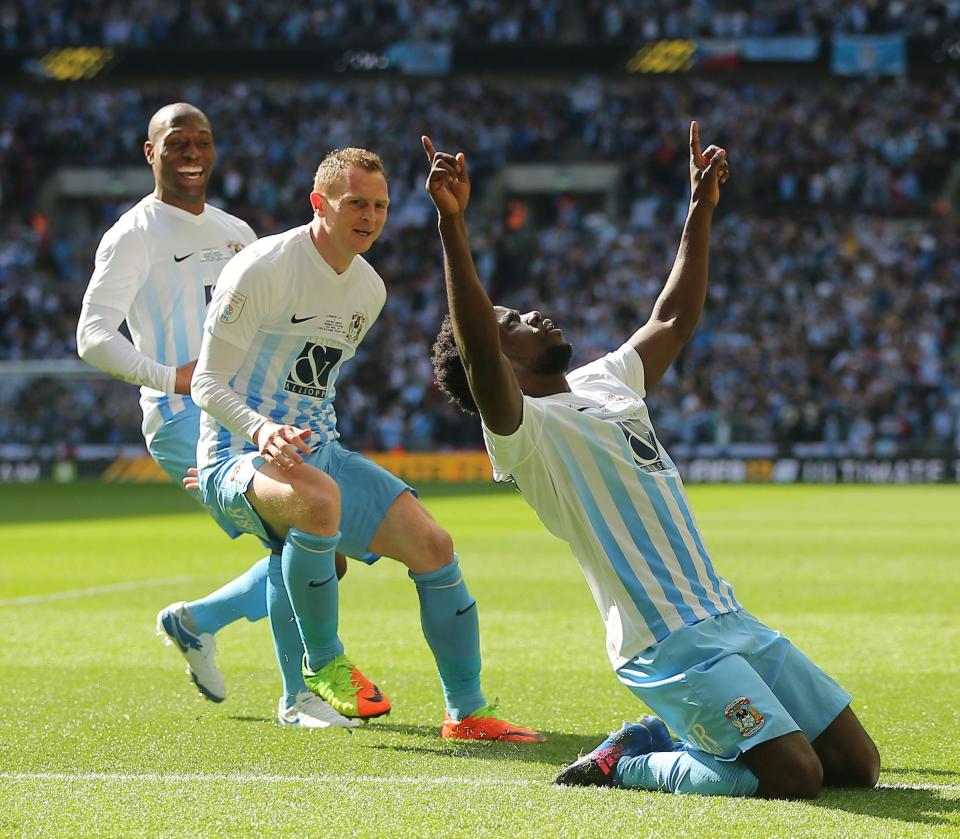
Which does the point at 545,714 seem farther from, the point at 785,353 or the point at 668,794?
the point at 785,353

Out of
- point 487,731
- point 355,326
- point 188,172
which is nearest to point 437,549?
point 487,731

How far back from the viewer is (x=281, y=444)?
5141mm

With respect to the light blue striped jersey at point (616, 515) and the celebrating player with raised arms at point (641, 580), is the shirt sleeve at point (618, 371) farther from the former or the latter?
the light blue striped jersey at point (616, 515)

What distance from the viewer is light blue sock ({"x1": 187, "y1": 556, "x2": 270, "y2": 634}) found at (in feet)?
20.9

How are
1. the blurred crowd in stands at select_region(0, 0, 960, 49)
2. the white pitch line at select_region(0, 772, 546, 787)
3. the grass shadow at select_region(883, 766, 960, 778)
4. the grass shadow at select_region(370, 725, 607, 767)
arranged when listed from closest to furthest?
the white pitch line at select_region(0, 772, 546, 787)
the grass shadow at select_region(883, 766, 960, 778)
the grass shadow at select_region(370, 725, 607, 767)
the blurred crowd in stands at select_region(0, 0, 960, 49)

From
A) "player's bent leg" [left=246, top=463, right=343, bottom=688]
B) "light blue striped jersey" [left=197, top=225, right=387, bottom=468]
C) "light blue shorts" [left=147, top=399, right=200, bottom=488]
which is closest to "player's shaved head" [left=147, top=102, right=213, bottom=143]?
"light blue striped jersey" [left=197, top=225, right=387, bottom=468]

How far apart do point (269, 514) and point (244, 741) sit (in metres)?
0.84

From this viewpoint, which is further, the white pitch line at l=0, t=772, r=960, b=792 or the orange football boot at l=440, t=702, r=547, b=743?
the orange football boot at l=440, t=702, r=547, b=743

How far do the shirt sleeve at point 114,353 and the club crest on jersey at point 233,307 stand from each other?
2.15 ft

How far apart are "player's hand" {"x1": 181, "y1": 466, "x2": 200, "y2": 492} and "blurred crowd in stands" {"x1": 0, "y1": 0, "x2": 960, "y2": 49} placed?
3292 cm

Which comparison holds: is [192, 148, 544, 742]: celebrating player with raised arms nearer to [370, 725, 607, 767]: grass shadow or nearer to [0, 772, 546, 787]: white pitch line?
[370, 725, 607, 767]: grass shadow

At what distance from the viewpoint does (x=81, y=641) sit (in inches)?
335

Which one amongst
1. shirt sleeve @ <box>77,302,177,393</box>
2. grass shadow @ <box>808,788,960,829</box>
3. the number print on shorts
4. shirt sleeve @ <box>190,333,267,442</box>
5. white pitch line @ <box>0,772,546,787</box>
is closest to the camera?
grass shadow @ <box>808,788,960,829</box>

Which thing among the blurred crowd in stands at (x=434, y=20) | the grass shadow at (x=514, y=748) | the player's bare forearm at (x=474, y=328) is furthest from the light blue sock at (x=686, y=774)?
the blurred crowd in stands at (x=434, y=20)
